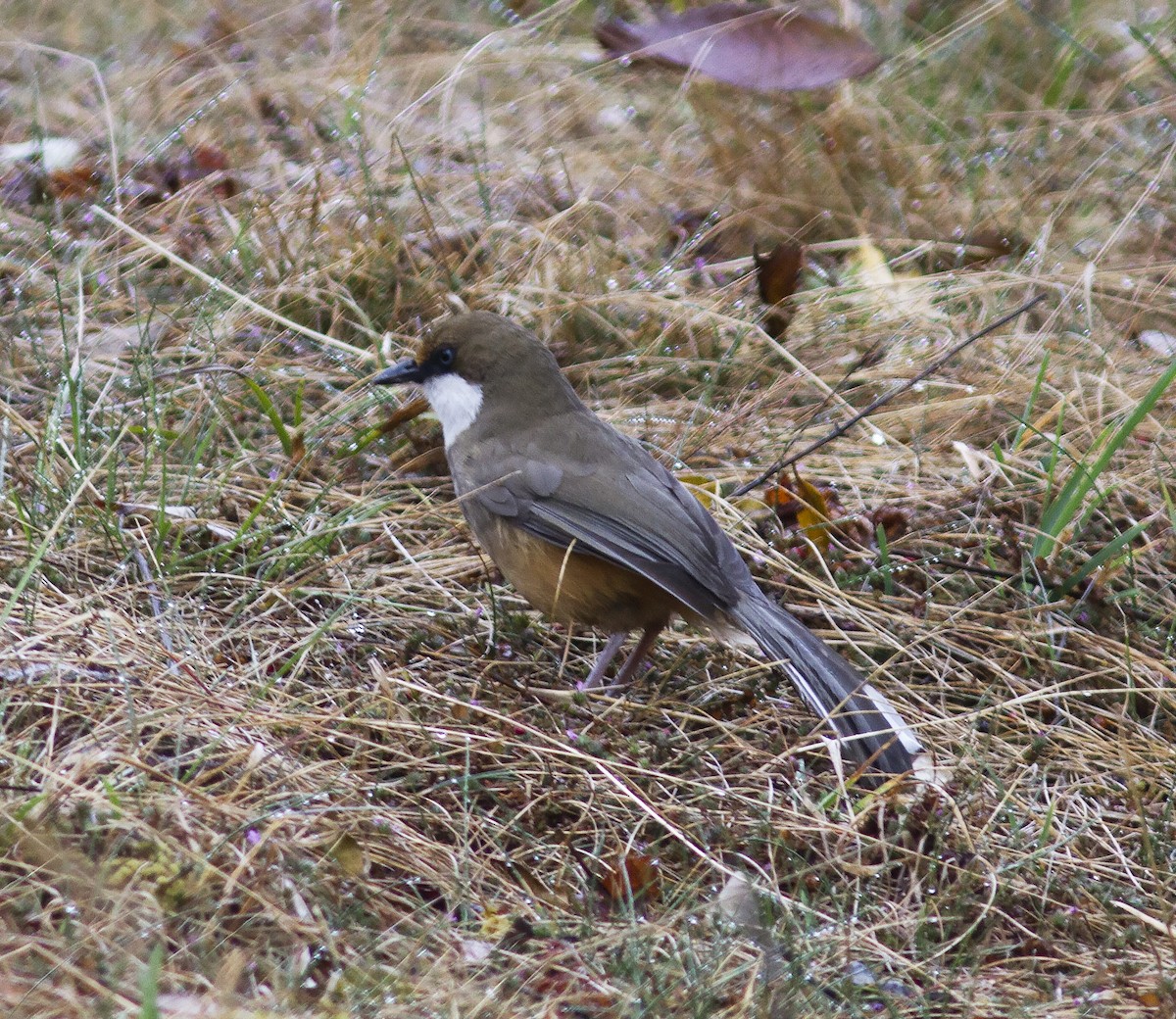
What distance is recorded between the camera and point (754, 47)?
597cm

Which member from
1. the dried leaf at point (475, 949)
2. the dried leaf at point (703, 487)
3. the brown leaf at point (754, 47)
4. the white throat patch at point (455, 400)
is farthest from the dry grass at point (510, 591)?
the brown leaf at point (754, 47)

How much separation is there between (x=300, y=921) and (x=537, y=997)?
470 millimetres

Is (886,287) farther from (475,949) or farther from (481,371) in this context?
(475,949)

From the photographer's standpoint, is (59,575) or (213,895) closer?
(213,895)

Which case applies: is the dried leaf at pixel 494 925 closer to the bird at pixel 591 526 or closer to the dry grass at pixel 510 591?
the dry grass at pixel 510 591

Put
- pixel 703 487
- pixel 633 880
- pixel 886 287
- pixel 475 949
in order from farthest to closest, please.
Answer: pixel 886 287, pixel 703 487, pixel 633 880, pixel 475 949

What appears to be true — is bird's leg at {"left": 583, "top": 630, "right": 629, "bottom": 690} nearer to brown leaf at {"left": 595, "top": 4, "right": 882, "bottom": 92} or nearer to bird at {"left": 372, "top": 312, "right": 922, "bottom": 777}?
bird at {"left": 372, "top": 312, "right": 922, "bottom": 777}

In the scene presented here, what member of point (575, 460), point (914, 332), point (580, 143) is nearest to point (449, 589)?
point (575, 460)

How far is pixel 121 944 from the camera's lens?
2496mm

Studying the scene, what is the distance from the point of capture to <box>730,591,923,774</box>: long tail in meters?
3.53

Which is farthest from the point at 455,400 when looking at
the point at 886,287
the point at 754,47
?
the point at 754,47

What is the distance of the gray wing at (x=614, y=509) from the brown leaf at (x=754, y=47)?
221 centimetres

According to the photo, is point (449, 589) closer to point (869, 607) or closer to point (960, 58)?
point (869, 607)

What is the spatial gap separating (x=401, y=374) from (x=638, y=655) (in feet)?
3.98
